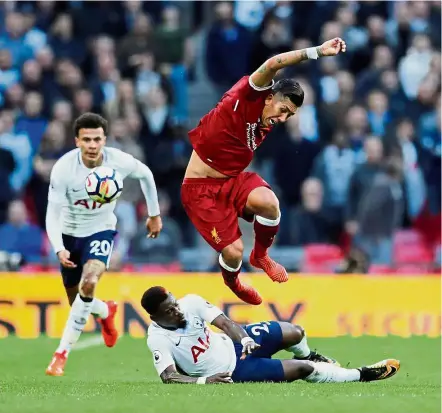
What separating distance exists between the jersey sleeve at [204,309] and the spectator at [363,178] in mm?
7883

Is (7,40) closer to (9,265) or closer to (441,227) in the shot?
(9,265)

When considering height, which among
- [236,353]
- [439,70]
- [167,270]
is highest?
[439,70]

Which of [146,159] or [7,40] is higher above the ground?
[7,40]

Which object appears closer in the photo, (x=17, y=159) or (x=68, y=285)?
(x=68, y=285)

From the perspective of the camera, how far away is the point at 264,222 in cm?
1199

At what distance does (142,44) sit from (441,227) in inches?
219

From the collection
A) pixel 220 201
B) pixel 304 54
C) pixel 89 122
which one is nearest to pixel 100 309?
pixel 89 122

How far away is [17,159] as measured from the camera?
19.4 metres

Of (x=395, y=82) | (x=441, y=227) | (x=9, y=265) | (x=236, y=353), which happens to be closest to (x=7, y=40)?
(x=9, y=265)

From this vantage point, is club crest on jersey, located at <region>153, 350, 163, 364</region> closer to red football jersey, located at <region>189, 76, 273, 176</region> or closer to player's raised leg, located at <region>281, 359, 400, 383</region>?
player's raised leg, located at <region>281, 359, 400, 383</region>

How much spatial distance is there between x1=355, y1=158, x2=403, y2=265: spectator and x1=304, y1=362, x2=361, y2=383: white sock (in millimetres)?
7268

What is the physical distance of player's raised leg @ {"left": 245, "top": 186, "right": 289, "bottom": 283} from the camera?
11828mm

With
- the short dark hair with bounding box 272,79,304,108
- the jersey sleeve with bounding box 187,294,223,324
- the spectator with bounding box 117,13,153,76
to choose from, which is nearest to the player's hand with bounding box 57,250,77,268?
the jersey sleeve with bounding box 187,294,223,324

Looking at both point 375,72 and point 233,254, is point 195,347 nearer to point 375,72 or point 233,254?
point 233,254
